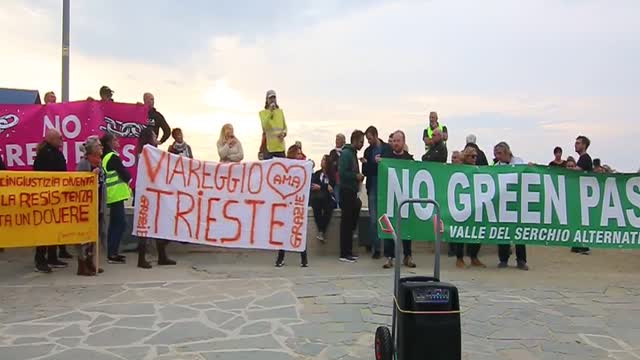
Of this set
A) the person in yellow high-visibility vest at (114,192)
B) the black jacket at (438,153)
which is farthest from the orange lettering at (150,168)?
the black jacket at (438,153)

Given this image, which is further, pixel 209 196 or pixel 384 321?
pixel 209 196

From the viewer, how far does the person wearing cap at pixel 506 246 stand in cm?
978

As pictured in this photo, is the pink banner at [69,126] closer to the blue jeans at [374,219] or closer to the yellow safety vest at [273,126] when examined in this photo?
the yellow safety vest at [273,126]

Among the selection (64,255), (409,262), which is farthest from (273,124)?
(64,255)

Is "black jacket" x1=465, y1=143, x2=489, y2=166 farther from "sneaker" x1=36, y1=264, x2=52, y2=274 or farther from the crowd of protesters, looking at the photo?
"sneaker" x1=36, y1=264, x2=52, y2=274

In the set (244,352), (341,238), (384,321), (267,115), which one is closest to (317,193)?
(341,238)

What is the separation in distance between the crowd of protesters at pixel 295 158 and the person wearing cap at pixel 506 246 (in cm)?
2

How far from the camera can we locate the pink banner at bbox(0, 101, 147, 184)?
1036cm

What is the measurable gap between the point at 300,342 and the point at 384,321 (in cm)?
106

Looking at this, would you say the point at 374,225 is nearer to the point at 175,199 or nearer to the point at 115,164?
the point at 175,199

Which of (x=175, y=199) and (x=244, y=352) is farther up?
(x=175, y=199)

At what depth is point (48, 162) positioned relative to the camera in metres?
9.06

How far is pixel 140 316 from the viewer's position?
6.60m

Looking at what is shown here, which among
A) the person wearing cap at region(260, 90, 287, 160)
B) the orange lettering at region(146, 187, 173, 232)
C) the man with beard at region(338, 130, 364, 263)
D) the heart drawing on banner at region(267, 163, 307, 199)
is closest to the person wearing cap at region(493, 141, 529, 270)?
the man with beard at region(338, 130, 364, 263)
